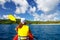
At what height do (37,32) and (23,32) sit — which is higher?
(23,32)

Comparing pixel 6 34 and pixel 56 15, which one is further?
pixel 6 34

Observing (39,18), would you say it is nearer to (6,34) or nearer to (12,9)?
(12,9)

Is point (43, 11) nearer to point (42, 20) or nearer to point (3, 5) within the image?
point (42, 20)

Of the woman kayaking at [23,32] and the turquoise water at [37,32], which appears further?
the turquoise water at [37,32]

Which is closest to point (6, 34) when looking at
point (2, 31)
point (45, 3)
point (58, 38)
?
point (2, 31)

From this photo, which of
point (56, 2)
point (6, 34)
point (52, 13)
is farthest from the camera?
point (6, 34)

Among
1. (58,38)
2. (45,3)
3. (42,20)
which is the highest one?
(45,3)

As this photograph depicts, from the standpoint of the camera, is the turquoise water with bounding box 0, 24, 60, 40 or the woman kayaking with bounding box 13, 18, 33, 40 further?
the turquoise water with bounding box 0, 24, 60, 40

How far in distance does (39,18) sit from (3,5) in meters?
0.76

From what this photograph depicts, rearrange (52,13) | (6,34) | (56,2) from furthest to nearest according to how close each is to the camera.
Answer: (6,34) < (52,13) < (56,2)

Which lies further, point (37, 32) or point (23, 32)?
point (37, 32)

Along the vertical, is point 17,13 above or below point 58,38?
above

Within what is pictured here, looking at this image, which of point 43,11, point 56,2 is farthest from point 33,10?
point 56,2

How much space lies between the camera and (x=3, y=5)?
439 cm
